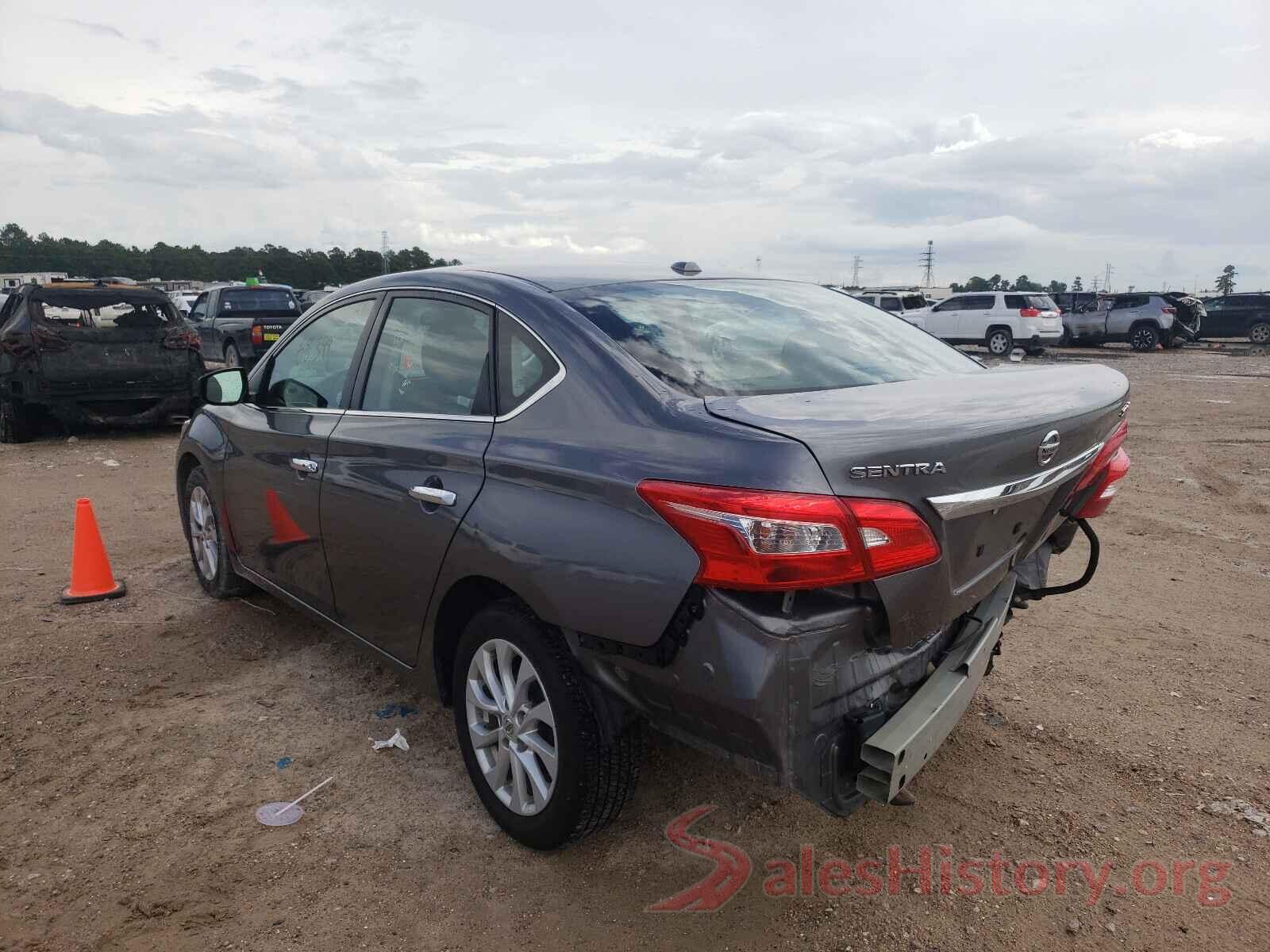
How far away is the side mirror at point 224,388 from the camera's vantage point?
165 inches

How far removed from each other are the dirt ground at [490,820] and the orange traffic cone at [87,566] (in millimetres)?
108

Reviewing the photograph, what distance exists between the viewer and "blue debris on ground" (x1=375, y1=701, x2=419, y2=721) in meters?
3.70

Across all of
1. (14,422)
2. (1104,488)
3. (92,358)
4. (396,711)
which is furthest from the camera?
(14,422)

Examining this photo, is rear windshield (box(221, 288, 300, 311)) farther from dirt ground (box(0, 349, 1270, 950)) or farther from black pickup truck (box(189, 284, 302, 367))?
dirt ground (box(0, 349, 1270, 950))

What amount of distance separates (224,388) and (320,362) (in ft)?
2.08

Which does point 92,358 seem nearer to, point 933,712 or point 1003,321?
point 933,712

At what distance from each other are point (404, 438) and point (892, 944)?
2067mm

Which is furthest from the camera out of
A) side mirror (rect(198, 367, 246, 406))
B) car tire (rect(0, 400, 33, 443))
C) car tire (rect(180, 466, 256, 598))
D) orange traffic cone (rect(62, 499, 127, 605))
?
car tire (rect(0, 400, 33, 443))

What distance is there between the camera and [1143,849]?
2.79m

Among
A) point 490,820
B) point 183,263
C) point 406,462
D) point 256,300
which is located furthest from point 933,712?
point 183,263

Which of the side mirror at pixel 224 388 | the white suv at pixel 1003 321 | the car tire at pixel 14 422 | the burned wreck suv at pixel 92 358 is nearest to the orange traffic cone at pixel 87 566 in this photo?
the side mirror at pixel 224 388

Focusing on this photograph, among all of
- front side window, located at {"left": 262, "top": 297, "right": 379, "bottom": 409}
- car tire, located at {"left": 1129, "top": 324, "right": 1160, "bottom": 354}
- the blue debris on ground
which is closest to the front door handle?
front side window, located at {"left": 262, "top": 297, "right": 379, "bottom": 409}

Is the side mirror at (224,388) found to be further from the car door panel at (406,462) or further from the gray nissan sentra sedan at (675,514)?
the car door panel at (406,462)

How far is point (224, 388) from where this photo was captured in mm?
4180
